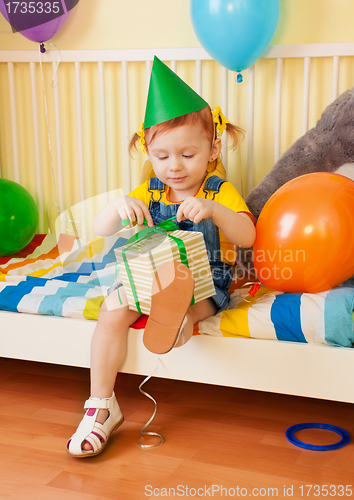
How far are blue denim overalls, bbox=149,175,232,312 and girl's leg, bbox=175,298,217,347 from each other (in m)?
0.03

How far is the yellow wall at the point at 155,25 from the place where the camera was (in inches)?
56.6

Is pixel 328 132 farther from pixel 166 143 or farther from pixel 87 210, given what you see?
pixel 87 210

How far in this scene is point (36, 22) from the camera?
1.57 metres

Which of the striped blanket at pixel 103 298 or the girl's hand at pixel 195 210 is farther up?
the girl's hand at pixel 195 210

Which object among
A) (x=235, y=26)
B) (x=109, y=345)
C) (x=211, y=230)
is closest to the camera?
(x=109, y=345)

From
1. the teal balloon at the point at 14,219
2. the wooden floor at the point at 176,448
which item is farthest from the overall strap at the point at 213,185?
the teal balloon at the point at 14,219

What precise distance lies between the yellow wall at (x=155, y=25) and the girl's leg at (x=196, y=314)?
0.90 metres

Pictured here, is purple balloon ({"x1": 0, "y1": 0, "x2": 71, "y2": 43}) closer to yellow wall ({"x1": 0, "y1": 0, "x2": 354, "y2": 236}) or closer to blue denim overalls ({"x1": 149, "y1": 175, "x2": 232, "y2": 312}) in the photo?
yellow wall ({"x1": 0, "y1": 0, "x2": 354, "y2": 236})

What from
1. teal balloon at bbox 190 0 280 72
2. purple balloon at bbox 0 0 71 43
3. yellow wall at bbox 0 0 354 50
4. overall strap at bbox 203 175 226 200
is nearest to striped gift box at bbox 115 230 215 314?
overall strap at bbox 203 175 226 200

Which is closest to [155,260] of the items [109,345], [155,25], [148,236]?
[148,236]

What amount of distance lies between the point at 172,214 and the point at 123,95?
2.21ft

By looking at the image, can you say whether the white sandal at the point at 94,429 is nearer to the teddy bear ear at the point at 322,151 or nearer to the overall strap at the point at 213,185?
the overall strap at the point at 213,185

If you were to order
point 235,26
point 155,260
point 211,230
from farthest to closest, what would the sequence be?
point 235,26 < point 211,230 < point 155,260

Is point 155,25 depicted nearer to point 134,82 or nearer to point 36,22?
point 134,82
